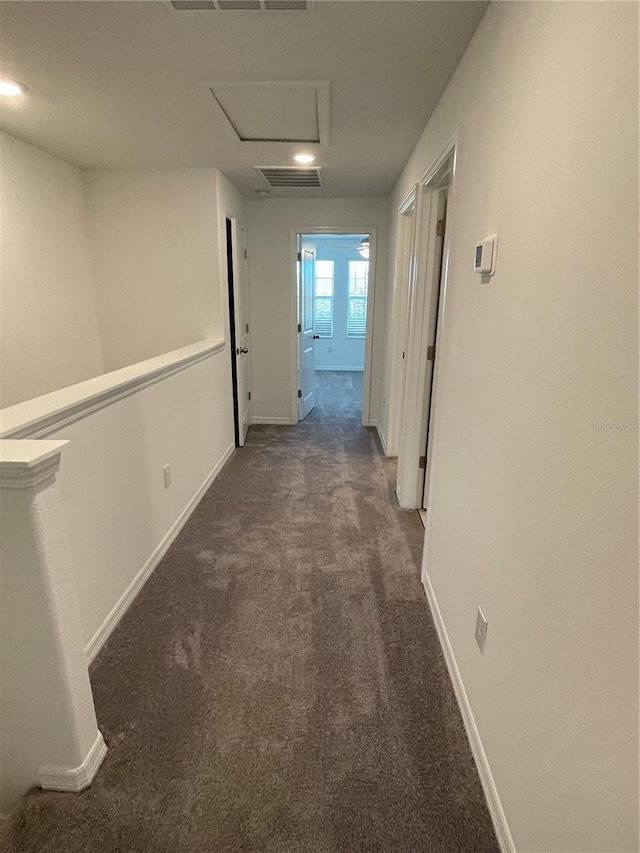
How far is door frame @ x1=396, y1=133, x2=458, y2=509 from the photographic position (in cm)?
247

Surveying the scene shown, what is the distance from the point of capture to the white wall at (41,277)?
2.70m

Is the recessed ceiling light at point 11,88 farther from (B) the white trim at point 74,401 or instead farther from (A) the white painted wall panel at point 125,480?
(A) the white painted wall panel at point 125,480

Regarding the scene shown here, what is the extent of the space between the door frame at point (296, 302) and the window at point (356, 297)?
9.56 ft

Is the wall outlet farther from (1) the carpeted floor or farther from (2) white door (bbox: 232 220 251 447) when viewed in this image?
(2) white door (bbox: 232 220 251 447)

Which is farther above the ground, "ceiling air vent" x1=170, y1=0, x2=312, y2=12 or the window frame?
"ceiling air vent" x1=170, y1=0, x2=312, y2=12

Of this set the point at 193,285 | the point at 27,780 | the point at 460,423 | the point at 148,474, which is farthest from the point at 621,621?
the point at 193,285

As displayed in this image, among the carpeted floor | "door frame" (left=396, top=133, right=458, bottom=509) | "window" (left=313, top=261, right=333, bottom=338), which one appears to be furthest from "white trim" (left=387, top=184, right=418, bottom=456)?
"window" (left=313, top=261, right=333, bottom=338)

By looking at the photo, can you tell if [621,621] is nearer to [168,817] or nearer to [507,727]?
[507,727]

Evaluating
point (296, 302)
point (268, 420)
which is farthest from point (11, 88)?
point (268, 420)

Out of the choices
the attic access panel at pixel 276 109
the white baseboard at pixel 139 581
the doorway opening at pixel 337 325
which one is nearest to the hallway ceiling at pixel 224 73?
the attic access panel at pixel 276 109

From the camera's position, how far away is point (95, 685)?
63.9 inches

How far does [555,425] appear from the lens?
94 cm

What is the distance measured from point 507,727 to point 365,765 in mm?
486

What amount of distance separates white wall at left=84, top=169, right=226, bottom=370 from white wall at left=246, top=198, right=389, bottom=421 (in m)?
1.11
